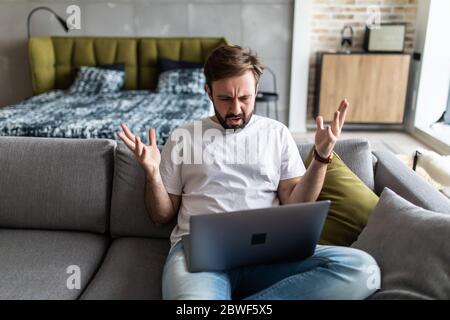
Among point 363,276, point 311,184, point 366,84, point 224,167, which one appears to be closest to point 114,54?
point 366,84

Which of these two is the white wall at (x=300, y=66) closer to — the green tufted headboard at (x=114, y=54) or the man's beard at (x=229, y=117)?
the green tufted headboard at (x=114, y=54)

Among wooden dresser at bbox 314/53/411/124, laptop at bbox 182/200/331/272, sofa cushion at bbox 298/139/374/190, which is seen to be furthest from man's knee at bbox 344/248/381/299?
wooden dresser at bbox 314/53/411/124

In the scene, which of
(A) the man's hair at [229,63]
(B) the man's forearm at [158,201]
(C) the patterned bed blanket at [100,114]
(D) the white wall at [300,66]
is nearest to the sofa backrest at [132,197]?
(B) the man's forearm at [158,201]

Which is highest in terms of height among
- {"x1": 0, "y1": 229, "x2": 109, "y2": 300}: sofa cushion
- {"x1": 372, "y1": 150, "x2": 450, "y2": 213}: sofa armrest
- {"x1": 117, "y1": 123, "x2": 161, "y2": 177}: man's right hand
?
{"x1": 117, "y1": 123, "x2": 161, "y2": 177}: man's right hand

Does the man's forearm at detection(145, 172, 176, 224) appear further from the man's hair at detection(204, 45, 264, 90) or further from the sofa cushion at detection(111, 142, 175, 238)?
the man's hair at detection(204, 45, 264, 90)

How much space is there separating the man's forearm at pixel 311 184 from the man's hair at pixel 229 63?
38 centimetres

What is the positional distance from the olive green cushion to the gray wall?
3.21 m

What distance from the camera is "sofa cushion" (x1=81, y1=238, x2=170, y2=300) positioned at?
1305 millimetres

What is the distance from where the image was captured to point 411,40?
450cm

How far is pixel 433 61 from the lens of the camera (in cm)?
421

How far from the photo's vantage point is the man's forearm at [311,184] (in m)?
1.34

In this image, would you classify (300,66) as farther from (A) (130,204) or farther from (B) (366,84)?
(A) (130,204)

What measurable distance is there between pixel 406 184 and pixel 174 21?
11.6ft
